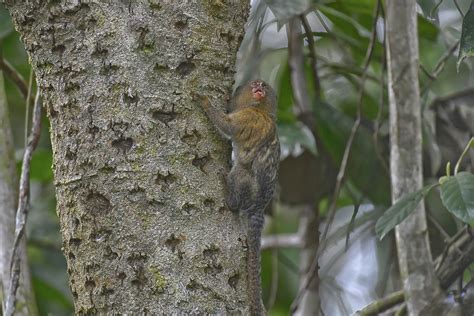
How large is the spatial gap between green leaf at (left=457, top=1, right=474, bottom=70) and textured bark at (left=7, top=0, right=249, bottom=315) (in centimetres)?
86

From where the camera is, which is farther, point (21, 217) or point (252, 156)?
point (252, 156)

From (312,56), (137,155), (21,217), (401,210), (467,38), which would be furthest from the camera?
(312,56)

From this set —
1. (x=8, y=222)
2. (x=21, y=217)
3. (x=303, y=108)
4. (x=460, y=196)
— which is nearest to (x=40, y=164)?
(x=8, y=222)

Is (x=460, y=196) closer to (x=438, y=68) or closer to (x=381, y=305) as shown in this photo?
(x=381, y=305)

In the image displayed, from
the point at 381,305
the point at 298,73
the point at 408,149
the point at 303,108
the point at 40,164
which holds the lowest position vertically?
the point at 381,305

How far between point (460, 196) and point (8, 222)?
5.85 feet

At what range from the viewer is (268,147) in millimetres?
3387

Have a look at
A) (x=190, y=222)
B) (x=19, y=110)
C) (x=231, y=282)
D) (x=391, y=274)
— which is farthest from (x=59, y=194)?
(x=19, y=110)

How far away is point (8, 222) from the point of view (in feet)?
11.0

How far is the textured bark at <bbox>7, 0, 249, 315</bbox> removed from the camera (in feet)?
7.77

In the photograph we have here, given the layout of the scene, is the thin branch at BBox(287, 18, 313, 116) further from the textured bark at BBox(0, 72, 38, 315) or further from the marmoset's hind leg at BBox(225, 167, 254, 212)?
the textured bark at BBox(0, 72, 38, 315)

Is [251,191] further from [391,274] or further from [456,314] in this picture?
[391,274]

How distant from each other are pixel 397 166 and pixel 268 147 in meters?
0.53

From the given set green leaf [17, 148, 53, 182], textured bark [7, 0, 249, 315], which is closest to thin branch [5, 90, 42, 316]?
textured bark [7, 0, 249, 315]
